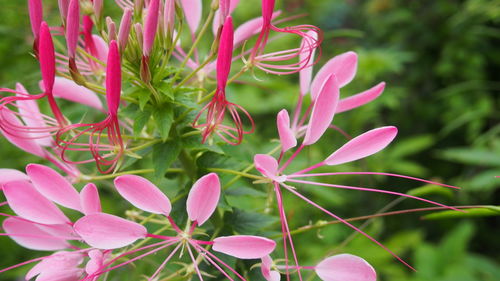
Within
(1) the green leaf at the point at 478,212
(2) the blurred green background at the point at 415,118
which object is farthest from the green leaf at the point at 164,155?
(2) the blurred green background at the point at 415,118

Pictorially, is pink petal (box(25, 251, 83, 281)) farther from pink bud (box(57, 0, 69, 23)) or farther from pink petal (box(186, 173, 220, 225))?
pink bud (box(57, 0, 69, 23))

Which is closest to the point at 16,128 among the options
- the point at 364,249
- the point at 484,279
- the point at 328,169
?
the point at 328,169

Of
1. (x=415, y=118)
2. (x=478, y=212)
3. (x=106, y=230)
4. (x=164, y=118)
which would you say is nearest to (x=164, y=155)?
(x=164, y=118)

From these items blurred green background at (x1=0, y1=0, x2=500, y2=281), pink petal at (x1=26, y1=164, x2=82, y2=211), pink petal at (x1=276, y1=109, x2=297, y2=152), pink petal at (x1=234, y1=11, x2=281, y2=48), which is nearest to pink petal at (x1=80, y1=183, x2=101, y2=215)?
pink petal at (x1=26, y1=164, x2=82, y2=211)

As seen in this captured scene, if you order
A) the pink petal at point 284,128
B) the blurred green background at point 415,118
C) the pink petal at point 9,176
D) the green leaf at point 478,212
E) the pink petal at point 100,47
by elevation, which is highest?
the pink petal at point 100,47

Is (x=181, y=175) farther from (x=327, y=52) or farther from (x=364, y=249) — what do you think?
(x=327, y=52)

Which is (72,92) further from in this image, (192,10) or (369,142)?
(369,142)

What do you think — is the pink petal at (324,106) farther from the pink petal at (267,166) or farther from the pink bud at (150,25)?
the pink bud at (150,25)
